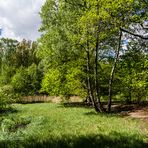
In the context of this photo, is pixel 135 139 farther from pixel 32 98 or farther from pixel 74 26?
pixel 32 98

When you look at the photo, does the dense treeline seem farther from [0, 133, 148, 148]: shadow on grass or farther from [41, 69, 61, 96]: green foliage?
[0, 133, 148, 148]: shadow on grass

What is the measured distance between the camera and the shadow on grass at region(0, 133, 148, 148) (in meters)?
12.6

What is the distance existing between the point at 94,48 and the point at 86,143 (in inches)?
732

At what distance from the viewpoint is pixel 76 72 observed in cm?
3606

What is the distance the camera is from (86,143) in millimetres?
13062

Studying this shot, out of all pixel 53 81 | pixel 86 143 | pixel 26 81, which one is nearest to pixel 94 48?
pixel 53 81

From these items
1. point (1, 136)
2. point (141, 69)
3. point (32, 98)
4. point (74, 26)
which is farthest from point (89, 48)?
point (32, 98)

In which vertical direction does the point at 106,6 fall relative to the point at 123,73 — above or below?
above

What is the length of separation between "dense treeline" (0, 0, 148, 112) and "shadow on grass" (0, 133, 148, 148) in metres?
8.34

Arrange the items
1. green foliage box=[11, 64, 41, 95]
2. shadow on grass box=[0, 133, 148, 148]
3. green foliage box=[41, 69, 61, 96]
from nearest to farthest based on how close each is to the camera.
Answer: shadow on grass box=[0, 133, 148, 148] → green foliage box=[41, 69, 61, 96] → green foliage box=[11, 64, 41, 95]

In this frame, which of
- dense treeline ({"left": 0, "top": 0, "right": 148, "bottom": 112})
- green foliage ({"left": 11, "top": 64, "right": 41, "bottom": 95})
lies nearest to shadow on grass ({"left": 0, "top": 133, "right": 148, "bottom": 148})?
dense treeline ({"left": 0, "top": 0, "right": 148, "bottom": 112})

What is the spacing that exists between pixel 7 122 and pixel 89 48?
11960mm

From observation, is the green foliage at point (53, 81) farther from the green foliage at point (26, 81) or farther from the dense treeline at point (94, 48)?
the green foliage at point (26, 81)

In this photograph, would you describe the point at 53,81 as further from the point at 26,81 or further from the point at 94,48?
the point at 26,81
